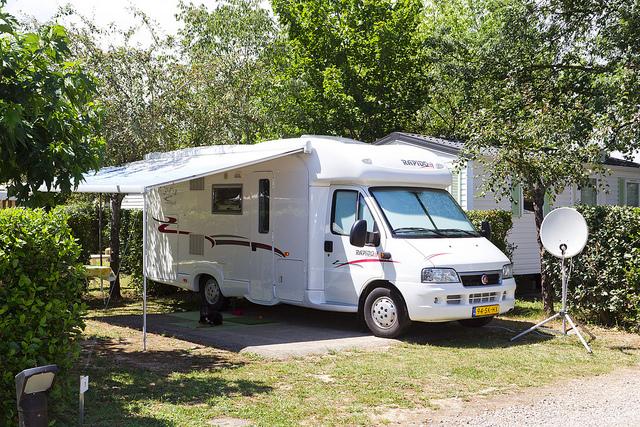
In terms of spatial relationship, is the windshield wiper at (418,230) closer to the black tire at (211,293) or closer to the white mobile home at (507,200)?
the black tire at (211,293)

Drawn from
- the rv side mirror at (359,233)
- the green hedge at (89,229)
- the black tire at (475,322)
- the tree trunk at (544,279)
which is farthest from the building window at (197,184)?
the green hedge at (89,229)

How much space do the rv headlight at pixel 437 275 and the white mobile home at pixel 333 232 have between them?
13 mm

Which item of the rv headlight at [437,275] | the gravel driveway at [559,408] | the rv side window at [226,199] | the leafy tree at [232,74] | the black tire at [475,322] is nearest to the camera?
the gravel driveway at [559,408]

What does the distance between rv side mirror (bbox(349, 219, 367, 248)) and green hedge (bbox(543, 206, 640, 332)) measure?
3543mm

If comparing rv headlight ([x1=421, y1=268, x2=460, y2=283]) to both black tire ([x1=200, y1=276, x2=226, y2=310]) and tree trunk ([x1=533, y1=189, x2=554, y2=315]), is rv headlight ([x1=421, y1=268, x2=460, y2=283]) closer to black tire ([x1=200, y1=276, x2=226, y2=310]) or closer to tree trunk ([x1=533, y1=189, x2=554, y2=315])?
tree trunk ([x1=533, y1=189, x2=554, y2=315])

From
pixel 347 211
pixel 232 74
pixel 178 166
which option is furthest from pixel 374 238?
pixel 232 74

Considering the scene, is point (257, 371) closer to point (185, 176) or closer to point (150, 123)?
point (185, 176)

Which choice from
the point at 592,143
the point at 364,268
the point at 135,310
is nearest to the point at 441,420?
the point at 364,268

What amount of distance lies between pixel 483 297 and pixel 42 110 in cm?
602

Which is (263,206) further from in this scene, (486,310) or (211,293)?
(486,310)

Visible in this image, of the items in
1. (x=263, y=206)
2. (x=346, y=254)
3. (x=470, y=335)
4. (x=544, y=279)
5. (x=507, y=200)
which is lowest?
(x=470, y=335)

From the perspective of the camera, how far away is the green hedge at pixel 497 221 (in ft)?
45.0

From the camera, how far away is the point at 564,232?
10.3m

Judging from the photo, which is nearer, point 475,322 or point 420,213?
point 420,213
